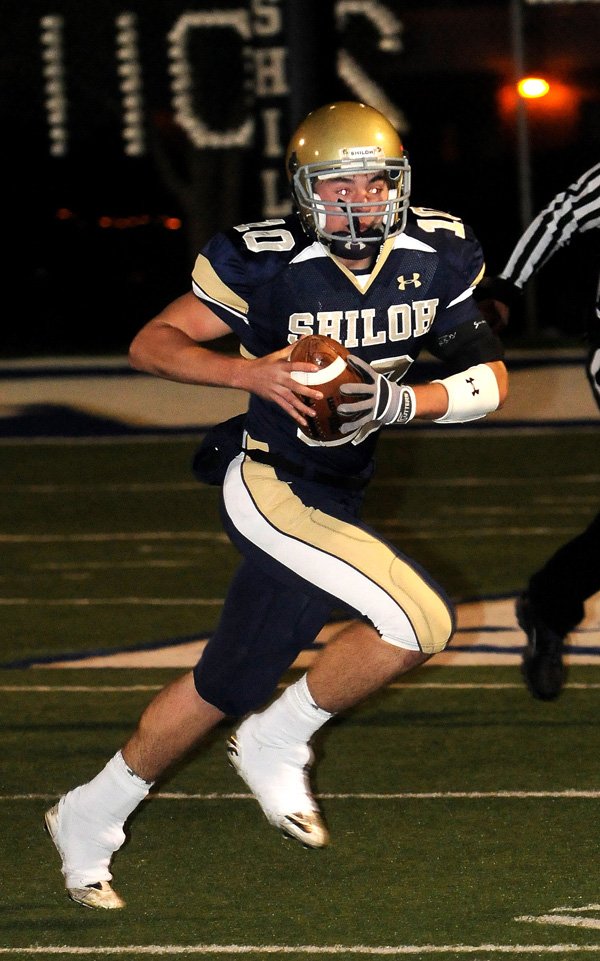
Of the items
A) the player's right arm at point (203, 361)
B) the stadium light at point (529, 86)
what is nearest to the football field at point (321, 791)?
the player's right arm at point (203, 361)

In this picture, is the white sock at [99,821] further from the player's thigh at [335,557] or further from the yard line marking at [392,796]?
the yard line marking at [392,796]

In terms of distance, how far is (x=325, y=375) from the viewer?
326cm

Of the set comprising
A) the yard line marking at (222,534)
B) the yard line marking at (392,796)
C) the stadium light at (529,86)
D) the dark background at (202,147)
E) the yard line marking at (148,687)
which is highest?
the yard line marking at (392,796)

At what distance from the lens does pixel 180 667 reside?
5418 mm

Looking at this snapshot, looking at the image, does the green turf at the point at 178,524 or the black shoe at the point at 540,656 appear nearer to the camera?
the black shoe at the point at 540,656

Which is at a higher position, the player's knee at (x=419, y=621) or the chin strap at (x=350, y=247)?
the chin strap at (x=350, y=247)

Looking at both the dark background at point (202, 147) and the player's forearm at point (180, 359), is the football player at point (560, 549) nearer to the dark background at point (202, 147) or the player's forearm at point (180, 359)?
Result: the player's forearm at point (180, 359)

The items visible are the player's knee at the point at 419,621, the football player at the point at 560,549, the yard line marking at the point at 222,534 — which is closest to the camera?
the player's knee at the point at 419,621

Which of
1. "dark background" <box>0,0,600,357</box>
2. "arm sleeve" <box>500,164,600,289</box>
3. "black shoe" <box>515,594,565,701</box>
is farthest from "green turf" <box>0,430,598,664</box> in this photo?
"dark background" <box>0,0,600,357</box>

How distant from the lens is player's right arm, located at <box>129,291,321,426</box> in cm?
330

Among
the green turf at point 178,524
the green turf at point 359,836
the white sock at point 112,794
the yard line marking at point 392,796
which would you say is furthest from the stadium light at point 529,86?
the white sock at point 112,794

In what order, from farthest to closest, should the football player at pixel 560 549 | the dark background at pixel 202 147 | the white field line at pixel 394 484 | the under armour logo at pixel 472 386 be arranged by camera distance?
the dark background at pixel 202 147, the white field line at pixel 394 484, the football player at pixel 560 549, the under armour logo at pixel 472 386

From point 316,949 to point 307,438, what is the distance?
95cm

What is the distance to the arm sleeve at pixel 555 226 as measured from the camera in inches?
183
